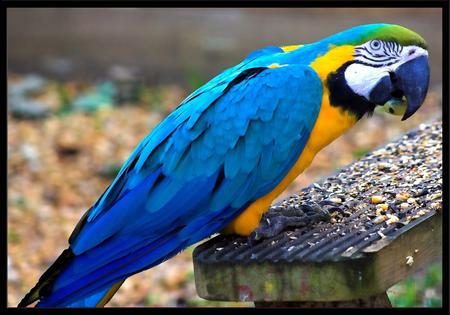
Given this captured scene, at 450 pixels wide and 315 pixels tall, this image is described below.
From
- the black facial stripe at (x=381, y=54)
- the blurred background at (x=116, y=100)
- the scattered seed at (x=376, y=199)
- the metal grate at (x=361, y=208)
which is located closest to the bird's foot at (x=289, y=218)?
the metal grate at (x=361, y=208)

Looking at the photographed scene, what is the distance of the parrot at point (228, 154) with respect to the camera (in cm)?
206

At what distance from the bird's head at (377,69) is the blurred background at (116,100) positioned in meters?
0.86

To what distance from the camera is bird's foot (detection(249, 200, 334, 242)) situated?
→ 2.11m

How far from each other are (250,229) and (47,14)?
5.64m

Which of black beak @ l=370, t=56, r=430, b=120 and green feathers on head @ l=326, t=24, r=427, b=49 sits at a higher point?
green feathers on head @ l=326, t=24, r=427, b=49

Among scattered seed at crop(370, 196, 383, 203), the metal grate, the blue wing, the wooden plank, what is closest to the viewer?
the wooden plank

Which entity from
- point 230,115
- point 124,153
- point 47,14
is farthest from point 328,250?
point 47,14

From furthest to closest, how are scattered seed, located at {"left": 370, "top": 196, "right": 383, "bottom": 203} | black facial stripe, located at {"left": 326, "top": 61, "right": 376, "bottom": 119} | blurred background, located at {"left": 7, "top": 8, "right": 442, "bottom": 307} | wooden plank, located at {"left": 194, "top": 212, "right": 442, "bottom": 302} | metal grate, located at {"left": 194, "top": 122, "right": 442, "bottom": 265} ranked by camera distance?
blurred background, located at {"left": 7, "top": 8, "right": 442, "bottom": 307} → scattered seed, located at {"left": 370, "top": 196, "right": 383, "bottom": 203} → black facial stripe, located at {"left": 326, "top": 61, "right": 376, "bottom": 119} → metal grate, located at {"left": 194, "top": 122, "right": 442, "bottom": 265} → wooden plank, located at {"left": 194, "top": 212, "right": 442, "bottom": 302}

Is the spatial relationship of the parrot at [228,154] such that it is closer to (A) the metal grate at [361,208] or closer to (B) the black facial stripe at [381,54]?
(B) the black facial stripe at [381,54]

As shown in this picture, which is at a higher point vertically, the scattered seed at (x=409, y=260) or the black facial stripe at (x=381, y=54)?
the black facial stripe at (x=381, y=54)

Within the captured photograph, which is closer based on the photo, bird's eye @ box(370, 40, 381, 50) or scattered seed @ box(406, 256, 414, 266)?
scattered seed @ box(406, 256, 414, 266)

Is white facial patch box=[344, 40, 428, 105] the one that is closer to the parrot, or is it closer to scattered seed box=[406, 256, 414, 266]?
the parrot

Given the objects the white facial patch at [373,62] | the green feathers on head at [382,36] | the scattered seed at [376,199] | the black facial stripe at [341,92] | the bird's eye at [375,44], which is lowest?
the scattered seed at [376,199]

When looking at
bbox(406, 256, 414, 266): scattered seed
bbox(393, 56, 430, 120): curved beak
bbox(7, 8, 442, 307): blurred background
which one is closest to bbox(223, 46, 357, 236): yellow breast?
bbox(393, 56, 430, 120): curved beak
